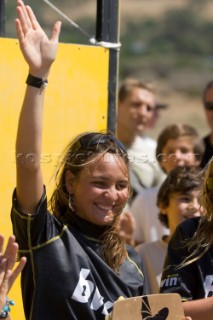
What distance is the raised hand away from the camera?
361 cm

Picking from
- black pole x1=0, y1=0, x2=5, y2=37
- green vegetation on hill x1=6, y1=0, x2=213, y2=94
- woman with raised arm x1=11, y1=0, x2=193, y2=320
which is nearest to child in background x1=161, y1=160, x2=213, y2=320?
woman with raised arm x1=11, y1=0, x2=193, y2=320

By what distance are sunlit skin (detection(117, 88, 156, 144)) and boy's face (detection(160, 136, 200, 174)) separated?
1.13m

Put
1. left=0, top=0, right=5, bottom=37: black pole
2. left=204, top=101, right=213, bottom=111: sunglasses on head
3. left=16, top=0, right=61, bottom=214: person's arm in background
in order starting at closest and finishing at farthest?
1. left=16, top=0, right=61, bottom=214: person's arm in background
2. left=0, top=0, right=5, bottom=37: black pole
3. left=204, top=101, right=213, bottom=111: sunglasses on head

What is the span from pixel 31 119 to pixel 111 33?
1.40m

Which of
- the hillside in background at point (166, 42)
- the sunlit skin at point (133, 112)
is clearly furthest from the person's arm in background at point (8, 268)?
the hillside in background at point (166, 42)

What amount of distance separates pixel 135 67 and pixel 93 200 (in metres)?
27.7

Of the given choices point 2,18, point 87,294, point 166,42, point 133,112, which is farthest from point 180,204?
point 166,42

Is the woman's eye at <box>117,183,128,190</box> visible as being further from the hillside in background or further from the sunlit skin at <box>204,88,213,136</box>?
the hillside in background

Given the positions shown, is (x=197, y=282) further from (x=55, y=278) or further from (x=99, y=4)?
(x=99, y=4)

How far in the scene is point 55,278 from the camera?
3.68 meters

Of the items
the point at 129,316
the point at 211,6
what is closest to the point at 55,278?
the point at 129,316

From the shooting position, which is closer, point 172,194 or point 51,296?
point 51,296

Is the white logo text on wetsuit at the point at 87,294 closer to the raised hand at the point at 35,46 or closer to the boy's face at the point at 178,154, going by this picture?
the raised hand at the point at 35,46

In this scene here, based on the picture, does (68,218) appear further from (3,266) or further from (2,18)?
(2,18)
